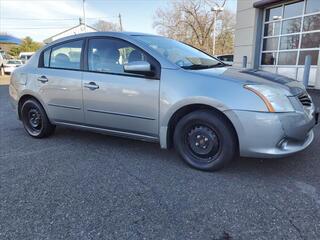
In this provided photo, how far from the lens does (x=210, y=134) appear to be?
9.77 ft

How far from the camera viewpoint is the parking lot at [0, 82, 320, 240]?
2.07 metres

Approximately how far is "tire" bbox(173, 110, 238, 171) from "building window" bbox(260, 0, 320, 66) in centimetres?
774

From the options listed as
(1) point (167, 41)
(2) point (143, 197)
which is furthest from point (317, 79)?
(2) point (143, 197)

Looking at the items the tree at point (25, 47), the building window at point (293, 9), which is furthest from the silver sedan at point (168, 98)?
the tree at point (25, 47)

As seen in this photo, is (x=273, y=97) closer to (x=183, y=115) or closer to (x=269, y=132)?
(x=269, y=132)

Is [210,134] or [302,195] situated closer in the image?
[302,195]

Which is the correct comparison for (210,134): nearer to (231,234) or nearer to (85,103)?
(231,234)

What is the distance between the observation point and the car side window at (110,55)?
341 cm

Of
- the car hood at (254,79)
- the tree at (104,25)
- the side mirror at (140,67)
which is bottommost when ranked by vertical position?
the car hood at (254,79)

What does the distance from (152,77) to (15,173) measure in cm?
191

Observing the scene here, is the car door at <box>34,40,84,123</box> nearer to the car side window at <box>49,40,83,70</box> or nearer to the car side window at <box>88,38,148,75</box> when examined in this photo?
the car side window at <box>49,40,83,70</box>

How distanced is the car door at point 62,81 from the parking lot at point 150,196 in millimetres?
568

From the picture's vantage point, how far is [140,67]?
310cm

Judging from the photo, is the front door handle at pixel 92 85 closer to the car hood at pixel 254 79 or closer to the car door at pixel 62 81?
the car door at pixel 62 81
